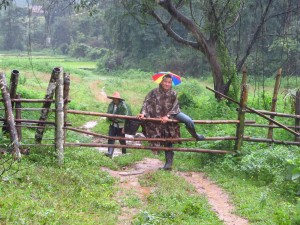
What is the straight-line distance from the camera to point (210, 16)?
13.0m

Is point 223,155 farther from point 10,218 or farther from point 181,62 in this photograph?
point 181,62

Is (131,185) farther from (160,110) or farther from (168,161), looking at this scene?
(160,110)

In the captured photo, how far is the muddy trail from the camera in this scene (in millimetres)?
5652

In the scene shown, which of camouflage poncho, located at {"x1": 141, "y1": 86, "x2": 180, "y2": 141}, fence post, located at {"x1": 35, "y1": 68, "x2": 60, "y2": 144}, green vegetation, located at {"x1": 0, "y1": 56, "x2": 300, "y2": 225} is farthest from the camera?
camouflage poncho, located at {"x1": 141, "y1": 86, "x2": 180, "y2": 141}

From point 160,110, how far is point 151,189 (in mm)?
1793

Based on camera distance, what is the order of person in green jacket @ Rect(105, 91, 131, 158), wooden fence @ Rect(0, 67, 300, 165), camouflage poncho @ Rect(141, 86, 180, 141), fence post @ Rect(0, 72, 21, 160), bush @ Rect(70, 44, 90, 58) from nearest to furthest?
fence post @ Rect(0, 72, 21, 160), wooden fence @ Rect(0, 67, 300, 165), camouflage poncho @ Rect(141, 86, 180, 141), person in green jacket @ Rect(105, 91, 131, 158), bush @ Rect(70, 44, 90, 58)

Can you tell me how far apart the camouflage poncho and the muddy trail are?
69cm

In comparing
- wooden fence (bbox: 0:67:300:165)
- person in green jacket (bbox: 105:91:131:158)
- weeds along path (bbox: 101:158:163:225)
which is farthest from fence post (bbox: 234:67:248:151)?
person in green jacket (bbox: 105:91:131:158)

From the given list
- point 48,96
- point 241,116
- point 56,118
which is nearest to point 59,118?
point 56,118

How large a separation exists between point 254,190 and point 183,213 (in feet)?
5.64

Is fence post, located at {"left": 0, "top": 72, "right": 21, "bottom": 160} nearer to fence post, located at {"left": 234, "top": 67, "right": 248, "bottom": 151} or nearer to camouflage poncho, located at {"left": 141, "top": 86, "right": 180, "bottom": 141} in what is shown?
camouflage poncho, located at {"left": 141, "top": 86, "right": 180, "bottom": 141}

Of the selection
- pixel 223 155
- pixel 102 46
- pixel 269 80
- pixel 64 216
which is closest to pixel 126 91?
pixel 269 80

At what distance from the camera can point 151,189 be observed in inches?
263

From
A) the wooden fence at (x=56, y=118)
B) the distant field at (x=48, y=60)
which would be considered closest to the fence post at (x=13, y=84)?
the wooden fence at (x=56, y=118)
